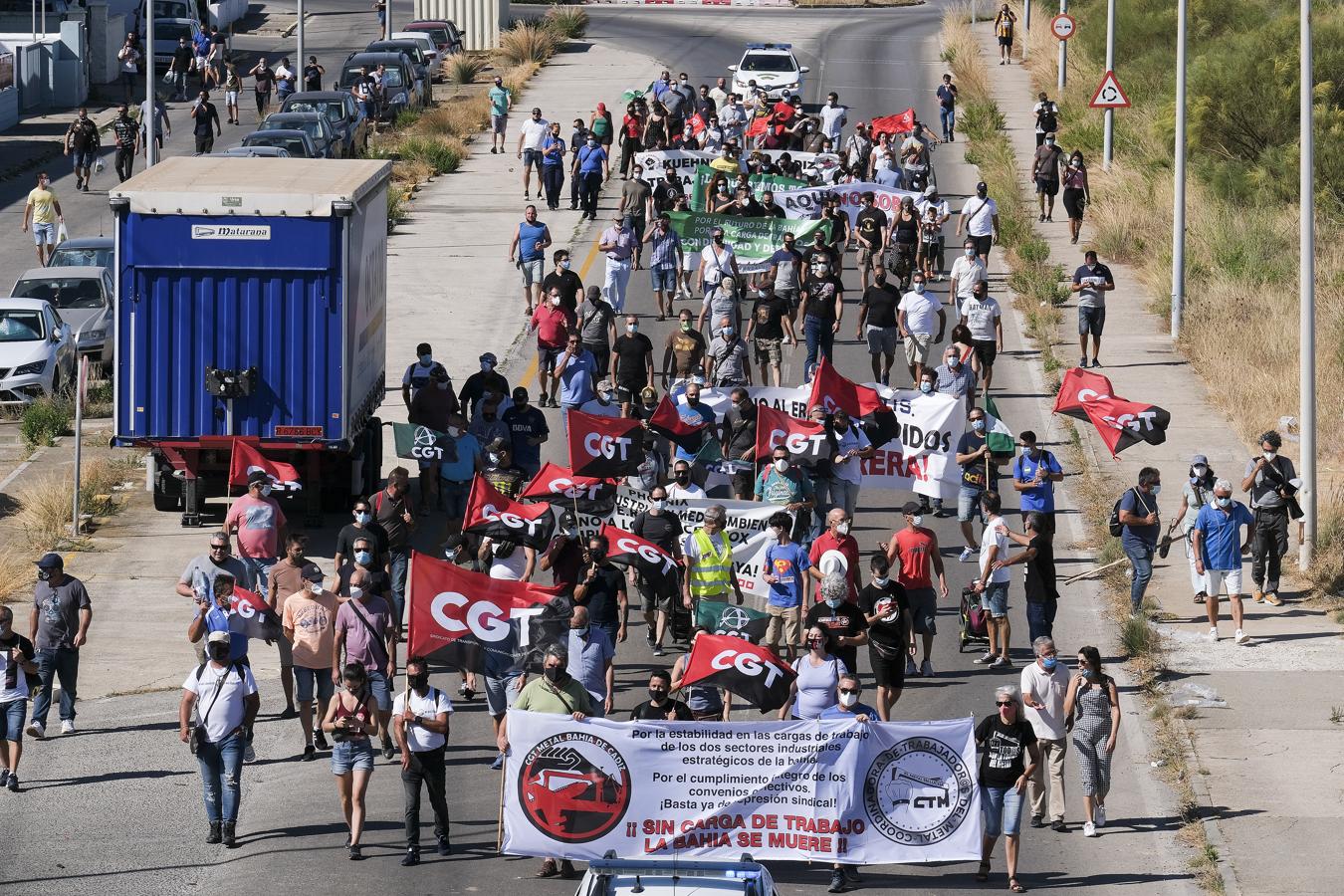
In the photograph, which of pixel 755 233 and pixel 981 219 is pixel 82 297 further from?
pixel 981 219

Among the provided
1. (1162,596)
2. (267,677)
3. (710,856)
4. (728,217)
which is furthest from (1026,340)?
(710,856)

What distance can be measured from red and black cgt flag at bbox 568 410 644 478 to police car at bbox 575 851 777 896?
930 cm

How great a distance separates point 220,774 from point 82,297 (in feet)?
57.4

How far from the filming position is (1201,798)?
1589 cm

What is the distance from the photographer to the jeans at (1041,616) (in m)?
18.5

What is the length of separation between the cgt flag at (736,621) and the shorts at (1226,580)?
14.7 feet

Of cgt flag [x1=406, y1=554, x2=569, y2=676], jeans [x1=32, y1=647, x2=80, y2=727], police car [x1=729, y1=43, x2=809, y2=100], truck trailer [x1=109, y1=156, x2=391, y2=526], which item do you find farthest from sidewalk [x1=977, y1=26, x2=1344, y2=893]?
police car [x1=729, y1=43, x2=809, y2=100]

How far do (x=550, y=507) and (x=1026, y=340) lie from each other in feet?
44.6

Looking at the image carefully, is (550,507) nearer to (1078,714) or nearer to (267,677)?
(267,677)

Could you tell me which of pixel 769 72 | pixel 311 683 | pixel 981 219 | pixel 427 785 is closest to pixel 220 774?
pixel 427 785

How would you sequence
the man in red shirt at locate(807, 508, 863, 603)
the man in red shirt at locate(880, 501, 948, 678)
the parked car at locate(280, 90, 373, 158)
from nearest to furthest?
the man in red shirt at locate(807, 508, 863, 603) → the man in red shirt at locate(880, 501, 948, 678) → the parked car at locate(280, 90, 373, 158)

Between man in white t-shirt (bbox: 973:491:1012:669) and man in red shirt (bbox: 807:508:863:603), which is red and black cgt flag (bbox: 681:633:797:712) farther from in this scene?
man in white t-shirt (bbox: 973:491:1012:669)

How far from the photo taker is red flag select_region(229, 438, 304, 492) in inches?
798

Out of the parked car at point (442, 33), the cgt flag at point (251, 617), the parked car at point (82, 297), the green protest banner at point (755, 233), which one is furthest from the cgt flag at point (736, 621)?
the parked car at point (442, 33)
